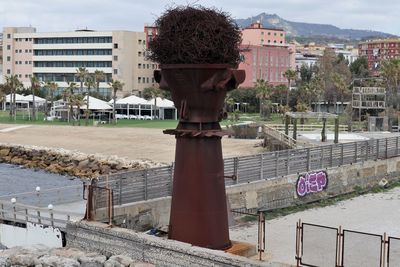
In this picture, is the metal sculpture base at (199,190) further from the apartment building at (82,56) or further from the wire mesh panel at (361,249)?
the apartment building at (82,56)

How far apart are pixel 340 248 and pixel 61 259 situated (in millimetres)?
6881

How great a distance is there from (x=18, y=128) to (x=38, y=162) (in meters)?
28.3

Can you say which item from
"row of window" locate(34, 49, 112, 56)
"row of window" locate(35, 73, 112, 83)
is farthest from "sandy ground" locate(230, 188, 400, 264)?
"row of window" locate(35, 73, 112, 83)

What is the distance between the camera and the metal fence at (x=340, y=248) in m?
13.6

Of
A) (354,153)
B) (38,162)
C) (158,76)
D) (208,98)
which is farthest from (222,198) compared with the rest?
(38,162)

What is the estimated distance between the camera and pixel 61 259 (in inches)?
623

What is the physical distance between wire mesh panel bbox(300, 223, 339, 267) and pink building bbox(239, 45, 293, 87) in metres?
125

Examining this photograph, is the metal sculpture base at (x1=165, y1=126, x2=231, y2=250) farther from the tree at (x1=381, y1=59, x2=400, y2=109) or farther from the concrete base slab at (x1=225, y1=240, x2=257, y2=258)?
the tree at (x1=381, y1=59, x2=400, y2=109)

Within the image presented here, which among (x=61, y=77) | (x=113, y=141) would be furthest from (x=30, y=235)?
(x=61, y=77)

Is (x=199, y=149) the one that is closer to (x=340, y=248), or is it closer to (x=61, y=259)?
(x=340, y=248)

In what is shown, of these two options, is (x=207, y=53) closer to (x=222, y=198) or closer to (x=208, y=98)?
(x=208, y=98)

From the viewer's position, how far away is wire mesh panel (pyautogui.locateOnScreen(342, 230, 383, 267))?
1366 cm

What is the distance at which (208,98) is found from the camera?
14539 mm

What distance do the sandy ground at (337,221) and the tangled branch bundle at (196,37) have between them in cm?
540
